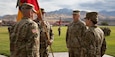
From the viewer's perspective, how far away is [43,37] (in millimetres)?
9359

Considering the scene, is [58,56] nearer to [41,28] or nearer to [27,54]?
[41,28]

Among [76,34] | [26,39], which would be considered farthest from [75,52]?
[26,39]

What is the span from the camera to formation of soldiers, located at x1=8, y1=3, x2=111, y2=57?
5277mm

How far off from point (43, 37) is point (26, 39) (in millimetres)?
4057

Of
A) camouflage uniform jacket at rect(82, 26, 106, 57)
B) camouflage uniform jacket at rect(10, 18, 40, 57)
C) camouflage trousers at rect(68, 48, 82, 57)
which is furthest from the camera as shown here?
camouflage trousers at rect(68, 48, 82, 57)

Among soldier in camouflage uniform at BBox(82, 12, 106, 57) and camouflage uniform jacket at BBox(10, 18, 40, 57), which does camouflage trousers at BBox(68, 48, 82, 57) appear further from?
camouflage uniform jacket at BBox(10, 18, 40, 57)

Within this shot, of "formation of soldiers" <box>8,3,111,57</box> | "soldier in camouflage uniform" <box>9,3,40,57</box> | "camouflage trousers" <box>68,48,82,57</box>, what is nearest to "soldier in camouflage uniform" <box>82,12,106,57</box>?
"formation of soldiers" <box>8,3,111,57</box>

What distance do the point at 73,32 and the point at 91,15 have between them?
2968 millimetres

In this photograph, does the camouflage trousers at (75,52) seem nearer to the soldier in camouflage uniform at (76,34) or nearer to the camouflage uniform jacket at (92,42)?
the soldier in camouflage uniform at (76,34)

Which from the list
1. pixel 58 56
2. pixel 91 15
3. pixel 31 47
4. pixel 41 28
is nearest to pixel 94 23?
pixel 91 15

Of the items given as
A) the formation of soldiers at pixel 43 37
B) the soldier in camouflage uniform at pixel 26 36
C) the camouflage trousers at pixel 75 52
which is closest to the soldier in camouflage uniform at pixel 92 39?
the formation of soldiers at pixel 43 37

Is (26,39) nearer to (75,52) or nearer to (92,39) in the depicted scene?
(92,39)

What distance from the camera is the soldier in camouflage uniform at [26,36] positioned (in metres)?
5.25

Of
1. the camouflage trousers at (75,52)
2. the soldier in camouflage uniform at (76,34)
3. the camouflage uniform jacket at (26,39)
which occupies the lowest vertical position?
the camouflage trousers at (75,52)
